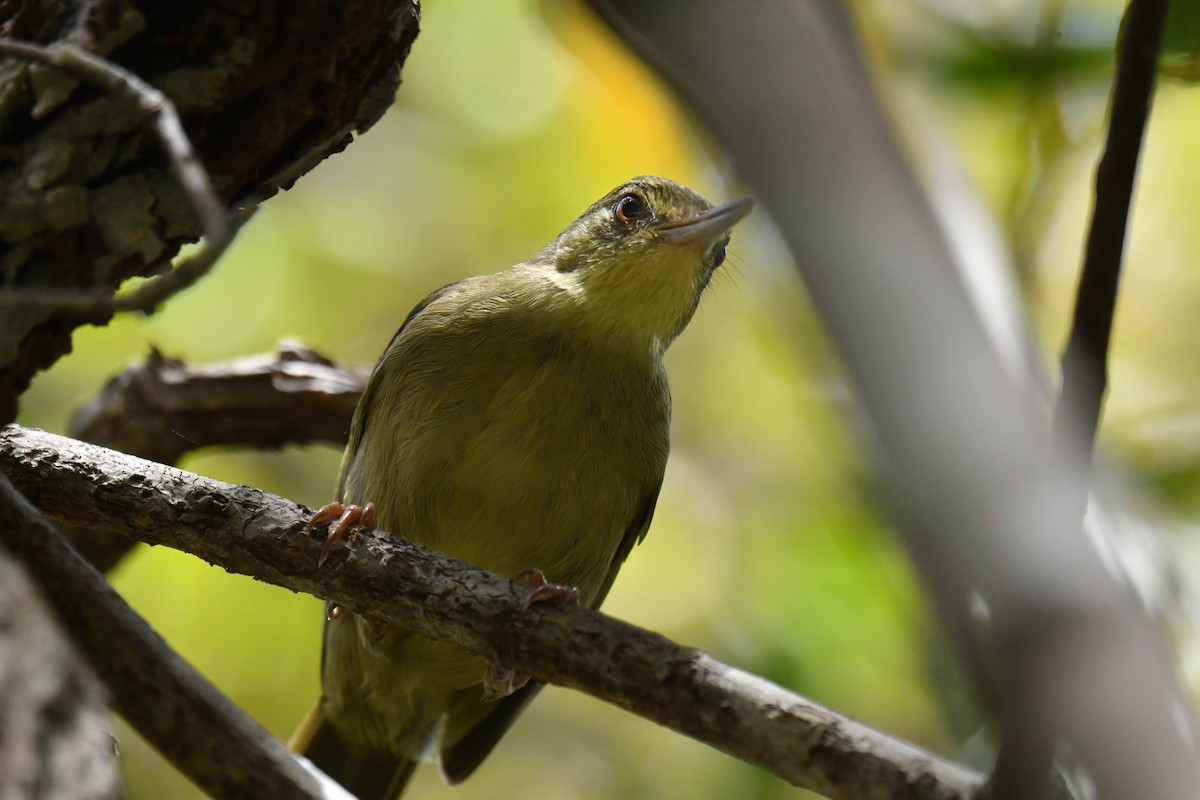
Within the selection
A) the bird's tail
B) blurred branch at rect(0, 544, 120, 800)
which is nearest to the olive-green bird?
the bird's tail

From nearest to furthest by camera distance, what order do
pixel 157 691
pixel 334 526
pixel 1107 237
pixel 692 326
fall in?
1. pixel 1107 237
2. pixel 157 691
3. pixel 334 526
4. pixel 692 326

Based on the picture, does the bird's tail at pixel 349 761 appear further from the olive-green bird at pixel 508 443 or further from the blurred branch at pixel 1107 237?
the blurred branch at pixel 1107 237

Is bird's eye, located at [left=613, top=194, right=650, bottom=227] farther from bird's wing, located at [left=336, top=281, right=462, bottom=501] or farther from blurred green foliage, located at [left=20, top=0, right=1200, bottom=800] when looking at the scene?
bird's wing, located at [left=336, top=281, right=462, bottom=501]

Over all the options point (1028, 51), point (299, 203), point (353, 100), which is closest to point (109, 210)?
point (353, 100)

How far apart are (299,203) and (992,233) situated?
5.55m

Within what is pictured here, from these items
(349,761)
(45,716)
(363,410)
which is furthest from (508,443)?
(45,716)

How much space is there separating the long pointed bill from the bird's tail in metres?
2.45

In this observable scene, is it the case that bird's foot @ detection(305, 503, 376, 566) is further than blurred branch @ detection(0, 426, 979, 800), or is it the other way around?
bird's foot @ detection(305, 503, 376, 566)

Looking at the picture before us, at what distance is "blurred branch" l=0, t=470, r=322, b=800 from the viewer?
2123mm

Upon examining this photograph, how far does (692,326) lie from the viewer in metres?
8.28

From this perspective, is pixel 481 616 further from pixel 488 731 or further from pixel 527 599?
pixel 488 731

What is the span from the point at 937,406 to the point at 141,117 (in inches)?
71.9

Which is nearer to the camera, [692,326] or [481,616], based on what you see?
[481,616]

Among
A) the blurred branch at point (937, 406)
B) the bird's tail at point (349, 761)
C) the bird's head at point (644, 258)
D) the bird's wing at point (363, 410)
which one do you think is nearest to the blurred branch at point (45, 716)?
the blurred branch at point (937, 406)
